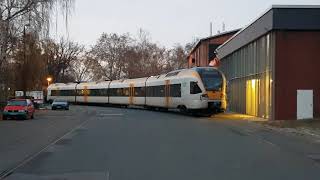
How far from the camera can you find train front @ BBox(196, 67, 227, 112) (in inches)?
1704

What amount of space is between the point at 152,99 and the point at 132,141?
114 ft

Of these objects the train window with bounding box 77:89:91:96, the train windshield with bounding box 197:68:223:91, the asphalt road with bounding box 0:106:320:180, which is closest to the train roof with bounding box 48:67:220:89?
the train windshield with bounding box 197:68:223:91

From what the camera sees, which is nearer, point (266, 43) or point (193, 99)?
point (266, 43)

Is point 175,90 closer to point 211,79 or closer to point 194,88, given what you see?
point 194,88

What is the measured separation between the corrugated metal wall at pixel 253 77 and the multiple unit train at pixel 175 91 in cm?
280

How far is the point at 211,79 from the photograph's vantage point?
43.6 m

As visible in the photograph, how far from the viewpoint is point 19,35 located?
127 feet

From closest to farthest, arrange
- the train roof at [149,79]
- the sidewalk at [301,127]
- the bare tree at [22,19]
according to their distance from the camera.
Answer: the sidewalk at [301,127]
the bare tree at [22,19]
the train roof at [149,79]

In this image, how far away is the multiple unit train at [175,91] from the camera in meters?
43.4

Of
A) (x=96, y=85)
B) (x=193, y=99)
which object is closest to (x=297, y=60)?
(x=193, y=99)

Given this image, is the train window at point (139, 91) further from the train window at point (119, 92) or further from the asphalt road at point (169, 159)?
the asphalt road at point (169, 159)

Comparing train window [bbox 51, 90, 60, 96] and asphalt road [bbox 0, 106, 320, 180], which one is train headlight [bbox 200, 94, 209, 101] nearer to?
asphalt road [bbox 0, 106, 320, 180]

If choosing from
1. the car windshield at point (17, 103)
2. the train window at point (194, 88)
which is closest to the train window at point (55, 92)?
the car windshield at point (17, 103)

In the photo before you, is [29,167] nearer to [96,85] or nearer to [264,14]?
[264,14]
